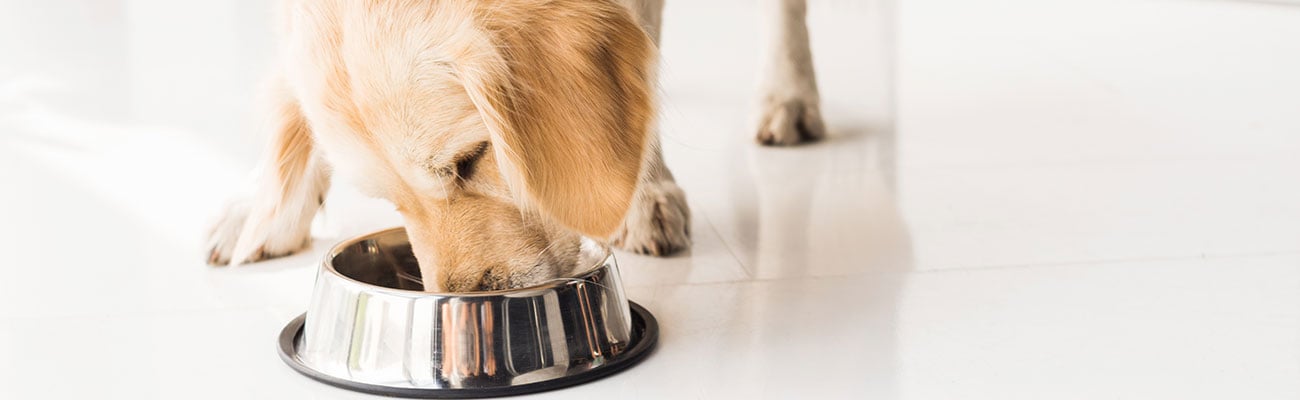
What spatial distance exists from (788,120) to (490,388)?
1.57 m

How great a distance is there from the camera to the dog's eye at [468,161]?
159 centimetres

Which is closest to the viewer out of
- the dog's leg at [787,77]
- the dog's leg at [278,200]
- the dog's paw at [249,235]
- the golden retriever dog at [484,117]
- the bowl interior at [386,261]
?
the golden retriever dog at [484,117]

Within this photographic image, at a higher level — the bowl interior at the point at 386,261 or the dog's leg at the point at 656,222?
the bowl interior at the point at 386,261

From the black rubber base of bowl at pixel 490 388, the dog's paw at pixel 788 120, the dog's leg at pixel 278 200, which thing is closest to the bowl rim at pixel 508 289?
the black rubber base of bowl at pixel 490 388

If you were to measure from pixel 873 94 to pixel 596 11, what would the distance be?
7.23 ft

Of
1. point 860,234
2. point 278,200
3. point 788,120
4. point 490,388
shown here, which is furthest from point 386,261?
point 788,120

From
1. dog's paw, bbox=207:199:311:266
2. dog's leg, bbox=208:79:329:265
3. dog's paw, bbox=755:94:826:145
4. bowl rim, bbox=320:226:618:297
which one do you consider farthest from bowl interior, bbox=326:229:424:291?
dog's paw, bbox=755:94:826:145

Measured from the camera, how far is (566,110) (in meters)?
1.55

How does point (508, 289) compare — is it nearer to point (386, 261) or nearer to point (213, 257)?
point (386, 261)

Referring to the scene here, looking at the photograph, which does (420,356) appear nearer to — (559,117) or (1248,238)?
(559,117)

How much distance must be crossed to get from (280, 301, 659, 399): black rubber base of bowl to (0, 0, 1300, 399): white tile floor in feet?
0.06

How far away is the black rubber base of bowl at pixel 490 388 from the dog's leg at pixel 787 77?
1235 mm

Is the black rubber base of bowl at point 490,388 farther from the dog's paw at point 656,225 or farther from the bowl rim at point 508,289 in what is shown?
the dog's paw at point 656,225

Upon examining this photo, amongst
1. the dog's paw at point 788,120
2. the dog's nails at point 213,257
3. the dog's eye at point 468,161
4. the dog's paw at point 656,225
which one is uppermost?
the dog's eye at point 468,161
